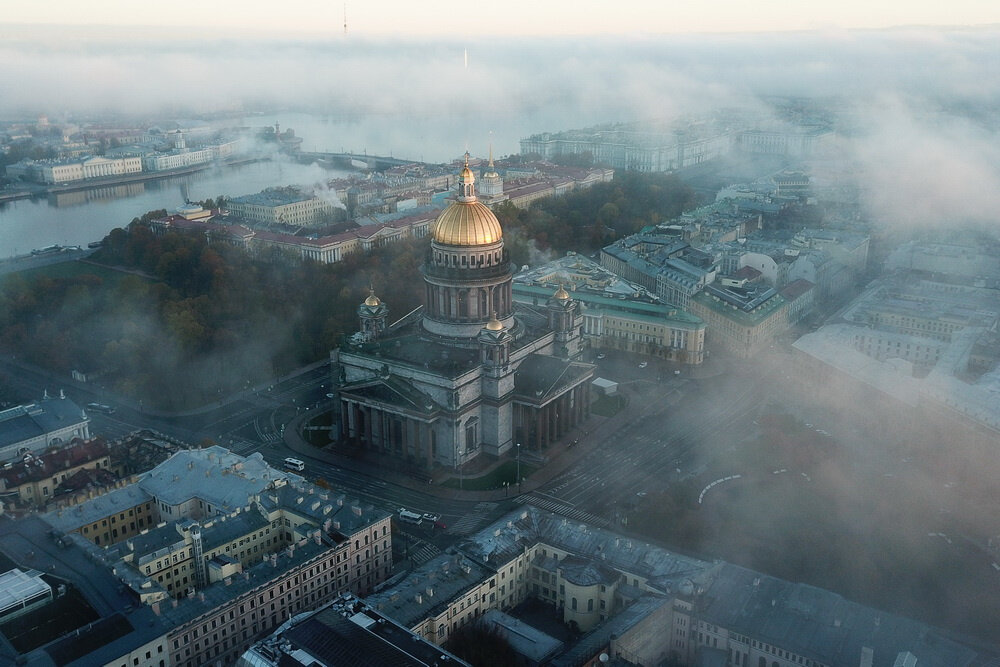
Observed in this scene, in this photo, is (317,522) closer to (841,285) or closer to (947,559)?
(947,559)

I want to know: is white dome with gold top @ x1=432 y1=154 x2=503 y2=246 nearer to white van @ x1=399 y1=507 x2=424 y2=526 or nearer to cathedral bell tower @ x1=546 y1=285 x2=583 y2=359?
cathedral bell tower @ x1=546 y1=285 x2=583 y2=359

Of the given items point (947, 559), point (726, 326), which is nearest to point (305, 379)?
point (726, 326)

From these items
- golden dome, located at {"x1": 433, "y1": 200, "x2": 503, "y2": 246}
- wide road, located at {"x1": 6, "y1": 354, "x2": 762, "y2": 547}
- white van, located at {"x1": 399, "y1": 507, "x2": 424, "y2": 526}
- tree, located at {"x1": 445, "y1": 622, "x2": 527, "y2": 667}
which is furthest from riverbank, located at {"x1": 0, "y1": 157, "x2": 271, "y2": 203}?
tree, located at {"x1": 445, "y1": 622, "x2": 527, "y2": 667}

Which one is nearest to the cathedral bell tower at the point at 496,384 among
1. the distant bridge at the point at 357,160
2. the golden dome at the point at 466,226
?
the golden dome at the point at 466,226

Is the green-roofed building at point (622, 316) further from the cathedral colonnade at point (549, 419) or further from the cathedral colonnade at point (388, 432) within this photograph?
the cathedral colonnade at point (388, 432)

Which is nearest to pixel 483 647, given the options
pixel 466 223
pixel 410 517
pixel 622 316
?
pixel 410 517

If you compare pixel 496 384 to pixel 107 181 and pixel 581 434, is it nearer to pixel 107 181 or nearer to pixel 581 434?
pixel 581 434
